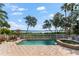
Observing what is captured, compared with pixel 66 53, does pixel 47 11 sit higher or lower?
higher

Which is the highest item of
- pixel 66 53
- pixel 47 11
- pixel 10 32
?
pixel 47 11

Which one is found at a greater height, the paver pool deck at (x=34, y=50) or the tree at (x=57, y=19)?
the tree at (x=57, y=19)

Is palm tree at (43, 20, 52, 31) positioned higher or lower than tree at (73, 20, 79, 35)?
higher

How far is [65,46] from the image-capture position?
7.94 m

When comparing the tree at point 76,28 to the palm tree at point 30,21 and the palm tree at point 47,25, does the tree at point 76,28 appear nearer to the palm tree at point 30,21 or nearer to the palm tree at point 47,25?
the palm tree at point 47,25

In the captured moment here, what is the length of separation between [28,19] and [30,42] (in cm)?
67

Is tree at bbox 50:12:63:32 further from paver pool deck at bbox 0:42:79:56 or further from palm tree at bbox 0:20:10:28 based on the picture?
palm tree at bbox 0:20:10:28

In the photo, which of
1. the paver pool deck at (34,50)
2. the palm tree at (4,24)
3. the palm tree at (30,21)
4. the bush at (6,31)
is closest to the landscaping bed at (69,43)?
the paver pool deck at (34,50)

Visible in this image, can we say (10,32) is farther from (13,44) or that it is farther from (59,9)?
(59,9)

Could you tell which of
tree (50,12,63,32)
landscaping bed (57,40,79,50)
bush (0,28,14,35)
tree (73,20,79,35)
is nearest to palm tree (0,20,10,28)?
bush (0,28,14,35)

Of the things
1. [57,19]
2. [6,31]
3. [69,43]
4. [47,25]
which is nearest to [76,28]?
[69,43]

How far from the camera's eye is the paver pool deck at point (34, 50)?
305 inches

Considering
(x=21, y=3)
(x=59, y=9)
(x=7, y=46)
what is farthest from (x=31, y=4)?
(x=7, y=46)

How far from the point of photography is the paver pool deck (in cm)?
775
